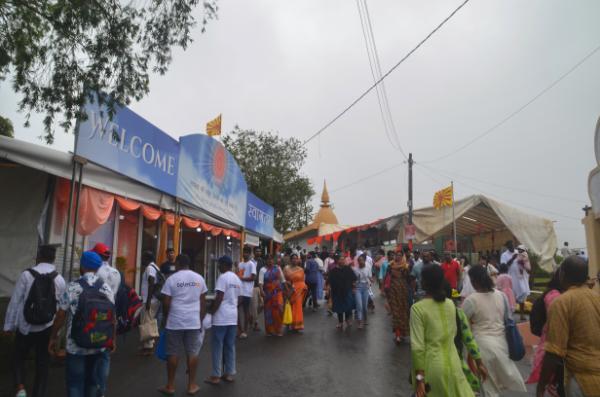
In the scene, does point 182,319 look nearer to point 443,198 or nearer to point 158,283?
point 158,283

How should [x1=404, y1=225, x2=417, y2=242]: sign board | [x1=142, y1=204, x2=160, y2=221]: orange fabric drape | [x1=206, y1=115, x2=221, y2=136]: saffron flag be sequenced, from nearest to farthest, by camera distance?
[x1=142, y1=204, x2=160, y2=221]: orange fabric drape < [x1=206, y1=115, x2=221, y2=136]: saffron flag < [x1=404, y1=225, x2=417, y2=242]: sign board

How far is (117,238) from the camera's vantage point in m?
9.61

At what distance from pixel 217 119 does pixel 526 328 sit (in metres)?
12.0

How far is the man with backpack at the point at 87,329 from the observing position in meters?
4.02

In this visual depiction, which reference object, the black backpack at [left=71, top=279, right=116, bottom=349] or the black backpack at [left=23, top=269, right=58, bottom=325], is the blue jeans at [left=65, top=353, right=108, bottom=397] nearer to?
the black backpack at [left=71, top=279, right=116, bottom=349]

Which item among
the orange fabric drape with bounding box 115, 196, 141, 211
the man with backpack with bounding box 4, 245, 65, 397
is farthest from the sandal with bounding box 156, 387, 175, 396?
the orange fabric drape with bounding box 115, 196, 141, 211

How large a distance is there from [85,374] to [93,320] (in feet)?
1.92

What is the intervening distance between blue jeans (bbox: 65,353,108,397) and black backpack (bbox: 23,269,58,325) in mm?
936

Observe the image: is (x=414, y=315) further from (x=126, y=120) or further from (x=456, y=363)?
(x=126, y=120)

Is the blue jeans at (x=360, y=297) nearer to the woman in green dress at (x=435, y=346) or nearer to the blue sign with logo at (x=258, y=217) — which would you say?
the woman in green dress at (x=435, y=346)

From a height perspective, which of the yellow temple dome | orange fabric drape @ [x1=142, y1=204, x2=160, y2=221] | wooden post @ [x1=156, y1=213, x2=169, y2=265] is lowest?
wooden post @ [x1=156, y1=213, x2=169, y2=265]

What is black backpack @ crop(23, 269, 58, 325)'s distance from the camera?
471 cm

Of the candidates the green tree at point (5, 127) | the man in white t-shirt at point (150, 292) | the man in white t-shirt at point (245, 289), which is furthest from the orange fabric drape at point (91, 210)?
the green tree at point (5, 127)

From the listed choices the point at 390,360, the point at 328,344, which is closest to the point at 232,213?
the point at 328,344
